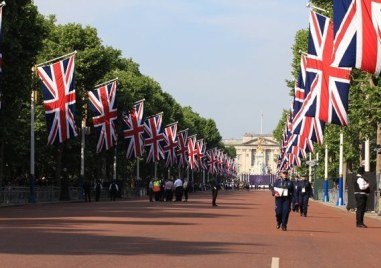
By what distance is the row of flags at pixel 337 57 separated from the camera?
79.0 ft

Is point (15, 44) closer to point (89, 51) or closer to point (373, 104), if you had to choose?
point (373, 104)

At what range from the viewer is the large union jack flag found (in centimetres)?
4641

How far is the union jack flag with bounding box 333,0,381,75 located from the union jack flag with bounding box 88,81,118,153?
3249 centimetres

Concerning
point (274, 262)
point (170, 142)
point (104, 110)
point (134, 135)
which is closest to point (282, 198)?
point (274, 262)

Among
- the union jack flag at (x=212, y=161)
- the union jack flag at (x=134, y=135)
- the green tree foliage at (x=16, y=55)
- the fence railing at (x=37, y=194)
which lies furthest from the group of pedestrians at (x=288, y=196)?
the union jack flag at (x=212, y=161)

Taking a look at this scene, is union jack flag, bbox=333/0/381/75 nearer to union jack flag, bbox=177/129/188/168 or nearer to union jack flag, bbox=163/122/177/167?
Result: union jack flag, bbox=163/122/177/167

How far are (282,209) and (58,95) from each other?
21268 mm

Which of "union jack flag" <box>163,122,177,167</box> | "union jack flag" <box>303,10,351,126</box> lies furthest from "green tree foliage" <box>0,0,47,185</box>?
"union jack flag" <box>163,122,177,167</box>

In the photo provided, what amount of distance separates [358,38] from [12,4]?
2378 centimetres

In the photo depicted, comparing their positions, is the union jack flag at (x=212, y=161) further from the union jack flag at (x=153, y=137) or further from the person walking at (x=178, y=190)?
the person walking at (x=178, y=190)

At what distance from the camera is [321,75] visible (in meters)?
33.8

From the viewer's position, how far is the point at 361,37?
2419 cm

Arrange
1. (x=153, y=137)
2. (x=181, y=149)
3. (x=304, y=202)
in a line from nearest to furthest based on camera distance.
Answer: (x=304, y=202) < (x=153, y=137) < (x=181, y=149)

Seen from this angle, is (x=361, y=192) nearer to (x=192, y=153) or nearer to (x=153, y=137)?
(x=153, y=137)
